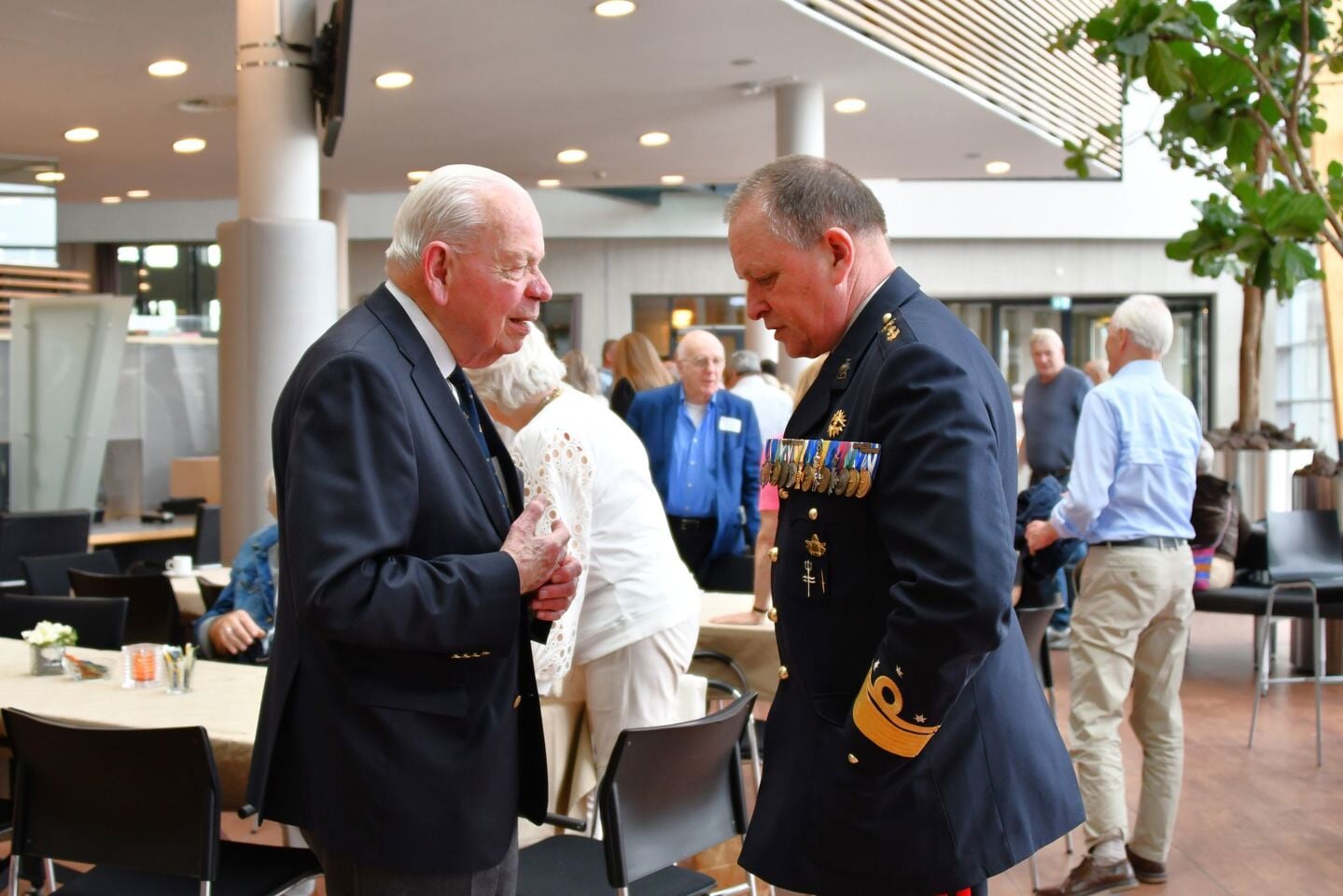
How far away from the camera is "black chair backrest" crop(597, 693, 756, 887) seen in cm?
301

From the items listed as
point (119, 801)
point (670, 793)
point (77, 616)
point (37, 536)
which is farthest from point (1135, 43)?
point (37, 536)

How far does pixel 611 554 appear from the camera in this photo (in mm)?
3578

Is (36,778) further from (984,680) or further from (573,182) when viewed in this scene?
(573,182)

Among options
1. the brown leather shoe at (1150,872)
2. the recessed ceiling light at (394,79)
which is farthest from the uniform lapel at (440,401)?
the recessed ceiling light at (394,79)

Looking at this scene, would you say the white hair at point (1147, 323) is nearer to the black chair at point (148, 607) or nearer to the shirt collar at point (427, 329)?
the shirt collar at point (427, 329)

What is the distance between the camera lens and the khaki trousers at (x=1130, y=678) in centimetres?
450

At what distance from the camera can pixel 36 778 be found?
306 cm

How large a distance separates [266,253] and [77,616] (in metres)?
2.09

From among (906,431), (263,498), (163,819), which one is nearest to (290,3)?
(263,498)

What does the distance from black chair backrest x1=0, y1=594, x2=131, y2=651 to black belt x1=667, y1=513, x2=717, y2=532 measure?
3.01 meters

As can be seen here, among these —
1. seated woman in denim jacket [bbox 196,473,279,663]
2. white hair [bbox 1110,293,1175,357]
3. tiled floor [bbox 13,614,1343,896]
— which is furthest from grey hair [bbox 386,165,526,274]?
white hair [bbox 1110,293,1175,357]

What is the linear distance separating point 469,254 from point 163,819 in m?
1.61

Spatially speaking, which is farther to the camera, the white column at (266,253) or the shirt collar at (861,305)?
the white column at (266,253)

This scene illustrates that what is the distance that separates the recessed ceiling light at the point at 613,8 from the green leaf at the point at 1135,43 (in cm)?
248
